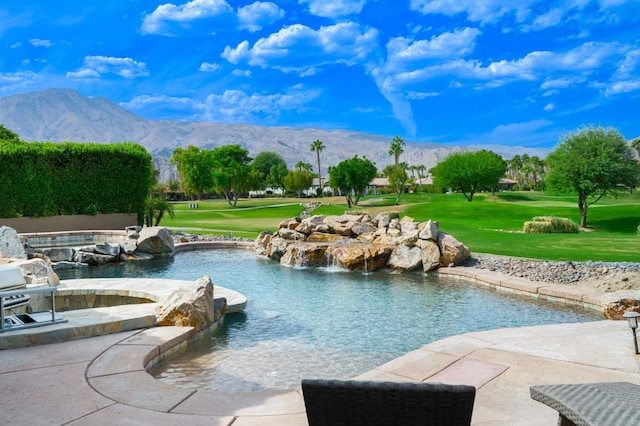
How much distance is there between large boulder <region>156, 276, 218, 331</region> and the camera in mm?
6926

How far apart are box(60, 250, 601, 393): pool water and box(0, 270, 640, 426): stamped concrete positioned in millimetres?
750

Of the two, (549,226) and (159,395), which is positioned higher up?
(549,226)

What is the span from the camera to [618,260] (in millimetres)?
13594

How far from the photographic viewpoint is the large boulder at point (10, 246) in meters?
12.4

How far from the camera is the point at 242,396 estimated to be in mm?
4383

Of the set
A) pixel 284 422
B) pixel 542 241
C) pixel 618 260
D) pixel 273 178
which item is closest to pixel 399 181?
pixel 273 178

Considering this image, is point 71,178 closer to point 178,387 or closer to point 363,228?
point 363,228

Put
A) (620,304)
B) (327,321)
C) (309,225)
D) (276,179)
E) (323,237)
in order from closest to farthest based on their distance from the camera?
1. (620,304)
2. (327,321)
3. (323,237)
4. (309,225)
5. (276,179)

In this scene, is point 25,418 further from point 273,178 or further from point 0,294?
point 273,178

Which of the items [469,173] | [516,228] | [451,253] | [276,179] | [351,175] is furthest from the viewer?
[276,179]

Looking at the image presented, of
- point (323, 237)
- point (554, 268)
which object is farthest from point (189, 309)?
point (323, 237)

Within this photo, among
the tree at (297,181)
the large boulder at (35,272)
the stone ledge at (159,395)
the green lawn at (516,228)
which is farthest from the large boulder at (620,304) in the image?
the tree at (297,181)

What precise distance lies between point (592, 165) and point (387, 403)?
1176 inches

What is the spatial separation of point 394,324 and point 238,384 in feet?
10.7
